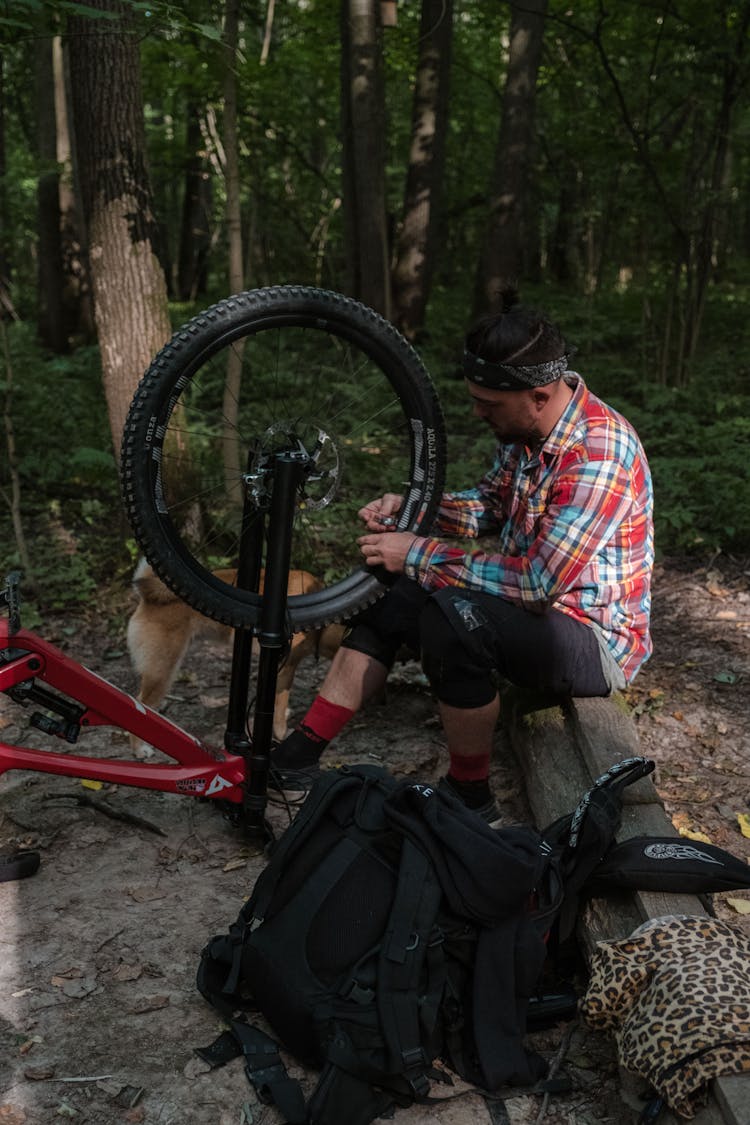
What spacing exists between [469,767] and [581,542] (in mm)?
954

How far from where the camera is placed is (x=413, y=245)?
11.9 m

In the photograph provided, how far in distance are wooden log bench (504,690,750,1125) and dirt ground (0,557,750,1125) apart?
25cm

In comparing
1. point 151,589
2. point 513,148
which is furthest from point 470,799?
point 513,148

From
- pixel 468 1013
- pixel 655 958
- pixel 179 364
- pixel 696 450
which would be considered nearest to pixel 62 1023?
pixel 468 1013

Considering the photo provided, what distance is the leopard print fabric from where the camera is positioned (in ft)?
7.14

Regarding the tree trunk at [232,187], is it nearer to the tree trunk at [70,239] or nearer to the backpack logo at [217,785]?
the backpack logo at [217,785]

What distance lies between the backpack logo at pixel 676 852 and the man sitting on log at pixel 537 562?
31.4 inches

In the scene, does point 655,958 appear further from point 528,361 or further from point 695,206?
point 695,206

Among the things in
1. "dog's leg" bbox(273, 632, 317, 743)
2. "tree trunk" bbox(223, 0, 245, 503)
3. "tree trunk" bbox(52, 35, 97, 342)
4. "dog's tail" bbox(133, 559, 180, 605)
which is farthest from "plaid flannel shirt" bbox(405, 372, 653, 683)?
"tree trunk" bbox(52, 35, 97, 342)

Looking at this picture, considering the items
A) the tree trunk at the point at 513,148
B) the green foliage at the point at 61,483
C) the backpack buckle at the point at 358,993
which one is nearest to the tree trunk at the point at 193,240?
the tree trunk at the point at 513,148

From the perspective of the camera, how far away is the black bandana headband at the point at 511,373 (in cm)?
332

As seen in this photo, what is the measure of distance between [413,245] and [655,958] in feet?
34.9

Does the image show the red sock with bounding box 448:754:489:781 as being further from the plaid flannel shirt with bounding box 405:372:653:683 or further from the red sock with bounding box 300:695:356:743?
the plaid flannel shirt with bounding box 405:372:653:683

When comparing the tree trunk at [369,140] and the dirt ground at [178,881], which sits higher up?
the tree trunk at [369,140]
